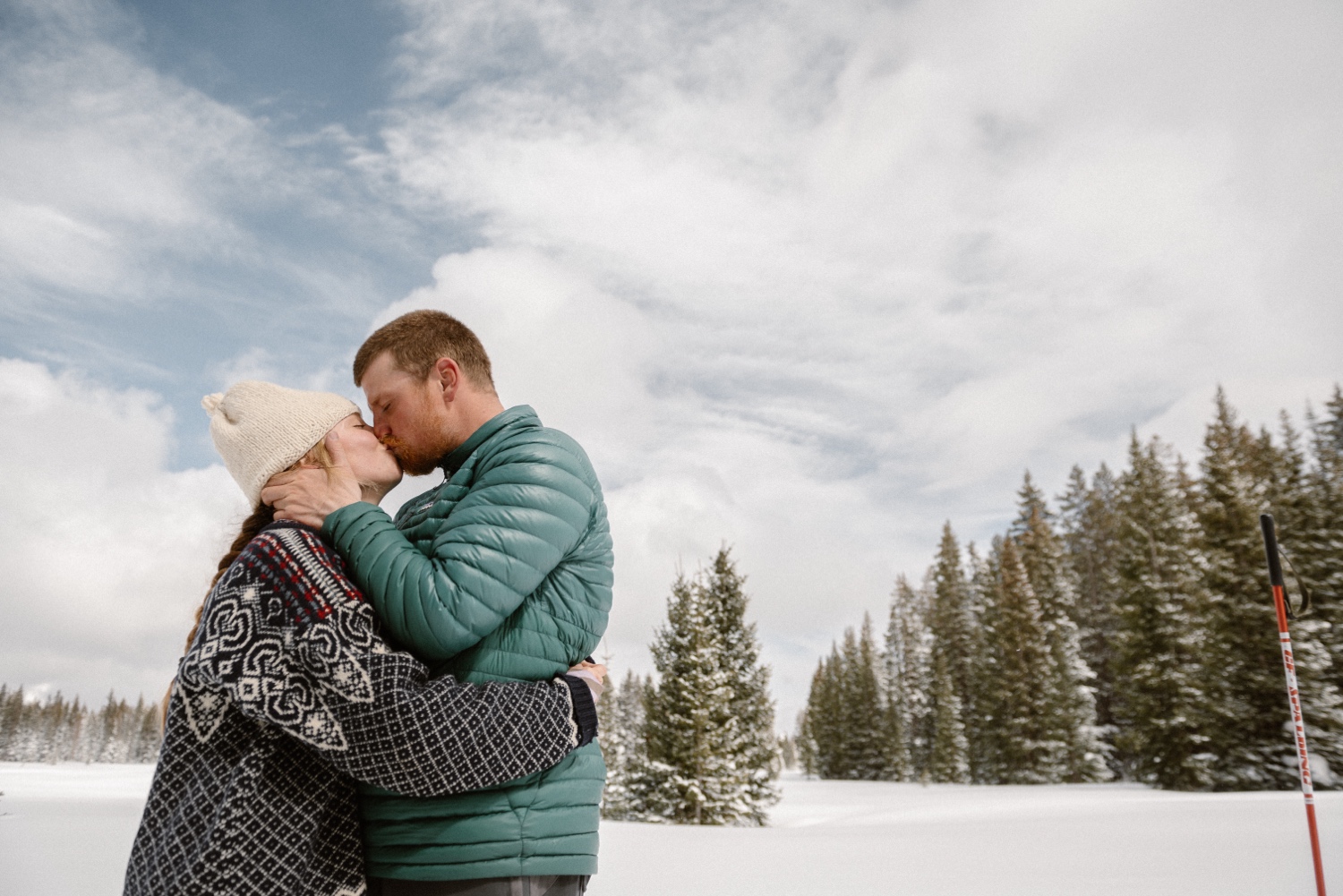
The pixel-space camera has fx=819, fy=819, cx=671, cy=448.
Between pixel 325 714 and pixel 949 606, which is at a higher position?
pixel 949 606

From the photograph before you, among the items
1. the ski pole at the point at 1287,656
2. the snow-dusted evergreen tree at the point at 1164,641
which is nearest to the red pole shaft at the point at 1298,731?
the ski pole at the point at 1287,656

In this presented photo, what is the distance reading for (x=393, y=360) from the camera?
94.9 inches

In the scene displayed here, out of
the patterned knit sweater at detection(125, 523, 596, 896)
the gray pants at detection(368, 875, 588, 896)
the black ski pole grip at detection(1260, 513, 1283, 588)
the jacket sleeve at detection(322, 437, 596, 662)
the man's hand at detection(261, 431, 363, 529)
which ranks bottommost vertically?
the gray pants at detection(368, 875, 588, 896)

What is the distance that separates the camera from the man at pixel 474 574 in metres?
1.95

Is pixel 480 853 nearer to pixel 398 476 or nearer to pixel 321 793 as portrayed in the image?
pixel 321 793

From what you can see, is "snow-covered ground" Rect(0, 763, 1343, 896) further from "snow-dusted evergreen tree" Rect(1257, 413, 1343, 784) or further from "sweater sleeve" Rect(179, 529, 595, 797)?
"sweater sleeve" Rect(179, 529, 595, 797)

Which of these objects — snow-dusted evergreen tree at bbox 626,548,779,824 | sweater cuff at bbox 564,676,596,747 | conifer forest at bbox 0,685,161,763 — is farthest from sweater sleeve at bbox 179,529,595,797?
conifer forest at bbox 0,685,161,763

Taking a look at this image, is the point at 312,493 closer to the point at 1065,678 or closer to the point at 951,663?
the point at 1065,678

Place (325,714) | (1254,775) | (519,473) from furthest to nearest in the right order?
(1254,775), (519,473), (325,714)

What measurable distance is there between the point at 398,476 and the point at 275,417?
386mm

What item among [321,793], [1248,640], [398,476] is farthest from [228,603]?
[1248,640]

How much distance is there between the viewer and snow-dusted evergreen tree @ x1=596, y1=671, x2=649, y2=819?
1001 inches

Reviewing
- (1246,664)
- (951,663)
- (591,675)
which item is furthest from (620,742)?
(591,675)

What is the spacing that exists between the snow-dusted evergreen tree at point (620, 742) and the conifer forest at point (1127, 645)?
13.4 m
